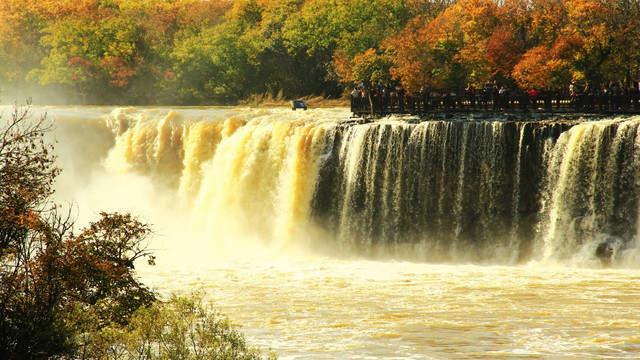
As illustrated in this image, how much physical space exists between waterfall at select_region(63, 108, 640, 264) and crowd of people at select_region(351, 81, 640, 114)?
1508 millimetres

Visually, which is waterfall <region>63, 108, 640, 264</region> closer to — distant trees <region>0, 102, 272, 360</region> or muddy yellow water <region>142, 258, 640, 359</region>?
muddy yellow water <region>142, 258, 640, 359</region>

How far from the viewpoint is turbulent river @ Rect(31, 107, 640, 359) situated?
60.9 ft

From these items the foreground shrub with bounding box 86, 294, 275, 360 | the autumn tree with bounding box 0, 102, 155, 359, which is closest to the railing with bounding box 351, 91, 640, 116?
the autumn tree with bounding box 0, 102, 155, 359

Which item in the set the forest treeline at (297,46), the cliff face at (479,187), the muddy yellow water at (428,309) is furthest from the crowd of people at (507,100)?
the muddy yellow water at (428,309)

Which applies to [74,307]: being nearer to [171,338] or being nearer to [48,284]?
[48,284]

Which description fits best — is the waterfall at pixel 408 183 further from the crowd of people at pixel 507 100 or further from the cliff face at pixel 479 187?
the crowd of people at pixel 507 100

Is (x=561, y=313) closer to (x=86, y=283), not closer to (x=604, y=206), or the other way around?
(x=604, y=206)

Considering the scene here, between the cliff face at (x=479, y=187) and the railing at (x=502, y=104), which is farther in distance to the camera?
the railing at (x=502, y=104)

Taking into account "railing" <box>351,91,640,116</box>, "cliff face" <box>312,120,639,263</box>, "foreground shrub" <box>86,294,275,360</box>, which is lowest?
"foreground shrub" <box>86,294,275,360</box>

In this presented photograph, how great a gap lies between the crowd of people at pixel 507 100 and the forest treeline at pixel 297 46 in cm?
218

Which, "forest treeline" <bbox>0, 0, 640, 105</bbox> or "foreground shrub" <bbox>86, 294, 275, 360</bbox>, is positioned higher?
"forest treeline" <bbox>0, 0, 640, 105</bbox>

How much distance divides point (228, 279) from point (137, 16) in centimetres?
4451

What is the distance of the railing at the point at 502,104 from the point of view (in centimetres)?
2694

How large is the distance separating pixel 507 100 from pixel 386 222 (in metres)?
6.00
